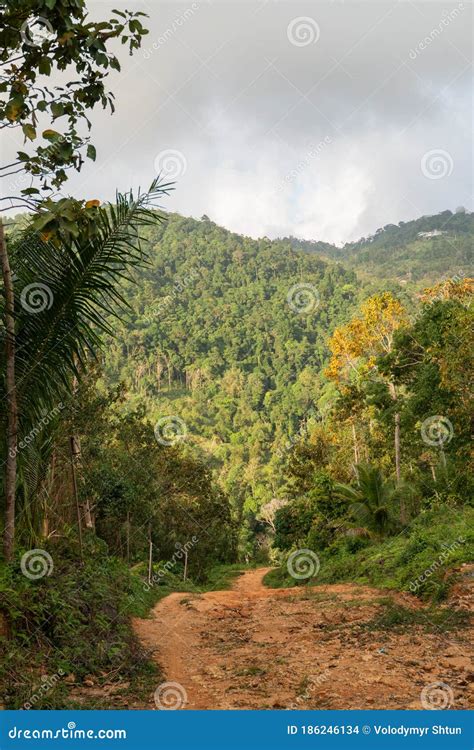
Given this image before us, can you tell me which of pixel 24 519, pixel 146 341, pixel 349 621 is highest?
pixel 146 341

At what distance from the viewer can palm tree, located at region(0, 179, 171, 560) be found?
18.5 ft

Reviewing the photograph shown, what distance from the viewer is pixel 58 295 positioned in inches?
225

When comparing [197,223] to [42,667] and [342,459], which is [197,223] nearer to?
[342,459]

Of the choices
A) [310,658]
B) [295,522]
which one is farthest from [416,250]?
[310,658]

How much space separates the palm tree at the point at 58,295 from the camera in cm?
565

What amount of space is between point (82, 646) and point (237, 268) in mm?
116684

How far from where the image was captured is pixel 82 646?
246 inches

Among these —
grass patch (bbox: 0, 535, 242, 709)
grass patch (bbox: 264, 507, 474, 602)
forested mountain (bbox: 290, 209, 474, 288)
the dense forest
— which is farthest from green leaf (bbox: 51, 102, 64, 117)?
forested mountain (bbox: 290, 209, 474, 288)

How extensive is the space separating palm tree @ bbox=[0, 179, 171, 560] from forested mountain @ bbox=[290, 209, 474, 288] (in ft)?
288

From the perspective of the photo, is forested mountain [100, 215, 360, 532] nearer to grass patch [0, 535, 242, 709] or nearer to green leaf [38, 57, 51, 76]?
grass patch [0, 535, 242, 709]

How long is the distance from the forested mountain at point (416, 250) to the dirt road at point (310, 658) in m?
84.2

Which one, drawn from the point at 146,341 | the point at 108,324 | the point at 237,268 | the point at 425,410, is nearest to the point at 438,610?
the point at 108,324

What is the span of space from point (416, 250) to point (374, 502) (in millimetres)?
120815

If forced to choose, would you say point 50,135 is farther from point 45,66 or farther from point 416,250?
point 416,250
